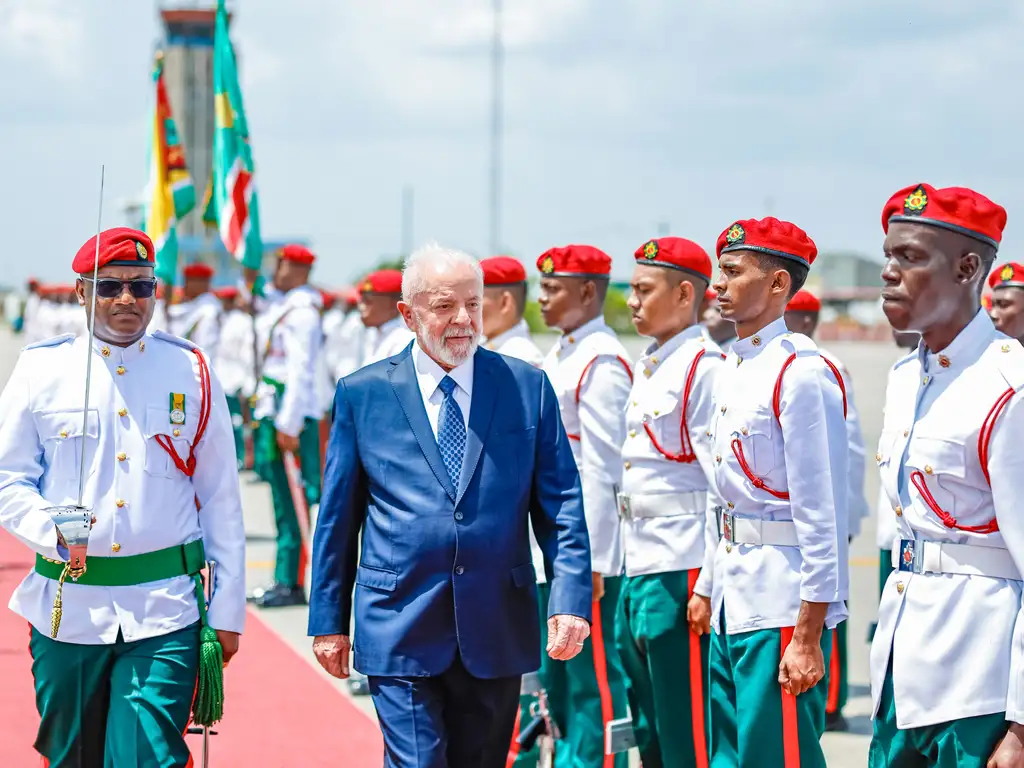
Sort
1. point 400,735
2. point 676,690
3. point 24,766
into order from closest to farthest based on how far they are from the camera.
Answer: point 400,735
point 676,690
point 24,766

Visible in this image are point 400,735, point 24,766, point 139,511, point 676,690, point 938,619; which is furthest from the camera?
point 24,766

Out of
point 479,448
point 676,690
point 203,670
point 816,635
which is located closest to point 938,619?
point 816,635

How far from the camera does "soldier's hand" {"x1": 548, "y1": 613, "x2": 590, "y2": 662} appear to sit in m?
4.04

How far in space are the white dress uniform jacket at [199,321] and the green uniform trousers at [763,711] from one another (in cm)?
1105

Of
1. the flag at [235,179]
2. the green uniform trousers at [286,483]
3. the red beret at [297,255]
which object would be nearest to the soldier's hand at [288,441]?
the green uniform trousers at [286,483]

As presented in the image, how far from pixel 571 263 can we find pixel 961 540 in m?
3.04

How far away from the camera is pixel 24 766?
→ 625cm

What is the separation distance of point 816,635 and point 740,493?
0.50m

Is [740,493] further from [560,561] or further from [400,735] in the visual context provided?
[400,735]

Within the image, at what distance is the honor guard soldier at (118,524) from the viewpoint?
4.31 m

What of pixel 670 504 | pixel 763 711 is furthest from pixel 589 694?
pixel 763 711

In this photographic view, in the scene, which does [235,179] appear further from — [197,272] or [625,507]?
[625,507]

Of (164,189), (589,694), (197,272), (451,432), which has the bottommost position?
(589,694)

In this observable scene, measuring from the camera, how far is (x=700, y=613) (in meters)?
4.92
